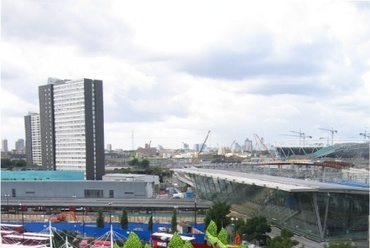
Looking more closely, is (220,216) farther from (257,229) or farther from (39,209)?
(39,209)

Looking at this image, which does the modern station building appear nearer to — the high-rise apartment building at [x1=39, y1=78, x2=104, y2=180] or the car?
the car

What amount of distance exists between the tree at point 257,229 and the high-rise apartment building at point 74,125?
24.3m

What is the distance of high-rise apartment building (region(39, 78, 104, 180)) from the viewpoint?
1366 inches

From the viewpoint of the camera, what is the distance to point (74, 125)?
116 feet

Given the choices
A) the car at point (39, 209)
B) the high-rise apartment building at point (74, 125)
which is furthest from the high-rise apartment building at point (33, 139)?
the car at point (39, 209)

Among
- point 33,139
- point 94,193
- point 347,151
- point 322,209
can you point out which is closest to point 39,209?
point 94,193

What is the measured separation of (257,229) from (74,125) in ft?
85.8

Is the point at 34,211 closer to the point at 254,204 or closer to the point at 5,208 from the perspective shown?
Answer: the point at 5,208

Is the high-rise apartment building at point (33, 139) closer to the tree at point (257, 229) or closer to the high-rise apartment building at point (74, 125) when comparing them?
the high-rise apartment building at point (74, 125)

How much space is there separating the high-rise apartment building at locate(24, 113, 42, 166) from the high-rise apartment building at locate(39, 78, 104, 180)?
13.6 metres

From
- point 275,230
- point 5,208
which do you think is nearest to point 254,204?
point 275,230

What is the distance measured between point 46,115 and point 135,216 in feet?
71.6

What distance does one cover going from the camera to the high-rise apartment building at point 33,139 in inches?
1998

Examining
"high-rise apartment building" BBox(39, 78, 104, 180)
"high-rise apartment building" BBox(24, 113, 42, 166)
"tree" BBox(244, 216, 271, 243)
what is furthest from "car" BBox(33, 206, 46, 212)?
"high-rise apartment building" BBox(24, 113, 42, 166)
